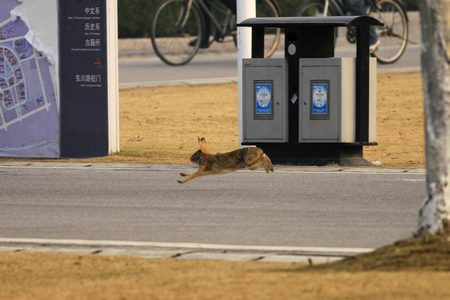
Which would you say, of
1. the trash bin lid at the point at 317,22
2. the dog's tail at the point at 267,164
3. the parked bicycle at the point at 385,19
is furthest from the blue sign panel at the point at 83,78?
the parked bicycle at the point at 385,19

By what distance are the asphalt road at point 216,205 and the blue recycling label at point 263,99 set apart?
1.02 m

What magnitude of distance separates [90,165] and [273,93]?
3.05 metres

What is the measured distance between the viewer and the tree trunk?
5688 mm

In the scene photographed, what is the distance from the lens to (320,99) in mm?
11375

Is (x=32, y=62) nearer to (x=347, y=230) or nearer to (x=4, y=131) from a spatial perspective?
(x=4, y=131)

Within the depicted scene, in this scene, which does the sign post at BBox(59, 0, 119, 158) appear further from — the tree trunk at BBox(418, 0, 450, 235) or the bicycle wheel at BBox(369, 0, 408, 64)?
the bicycle wheel at BBox(369, 0, 408, 64)

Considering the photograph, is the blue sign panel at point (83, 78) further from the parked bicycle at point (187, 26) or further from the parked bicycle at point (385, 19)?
the parked bicycle at point (385, 19)

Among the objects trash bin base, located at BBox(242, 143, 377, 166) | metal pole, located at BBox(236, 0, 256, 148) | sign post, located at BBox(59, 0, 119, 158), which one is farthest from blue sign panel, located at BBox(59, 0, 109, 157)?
trash bin base, located at BBox(242, 143, 377, 166)

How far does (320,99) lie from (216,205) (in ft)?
11.6

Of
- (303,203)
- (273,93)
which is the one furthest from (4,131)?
(303,203)

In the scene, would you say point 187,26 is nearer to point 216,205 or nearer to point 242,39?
point 242,39

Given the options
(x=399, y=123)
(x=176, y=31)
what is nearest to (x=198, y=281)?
(x=399, y=123)

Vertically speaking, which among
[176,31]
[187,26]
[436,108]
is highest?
[187,26]

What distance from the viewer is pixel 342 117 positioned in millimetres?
11320
